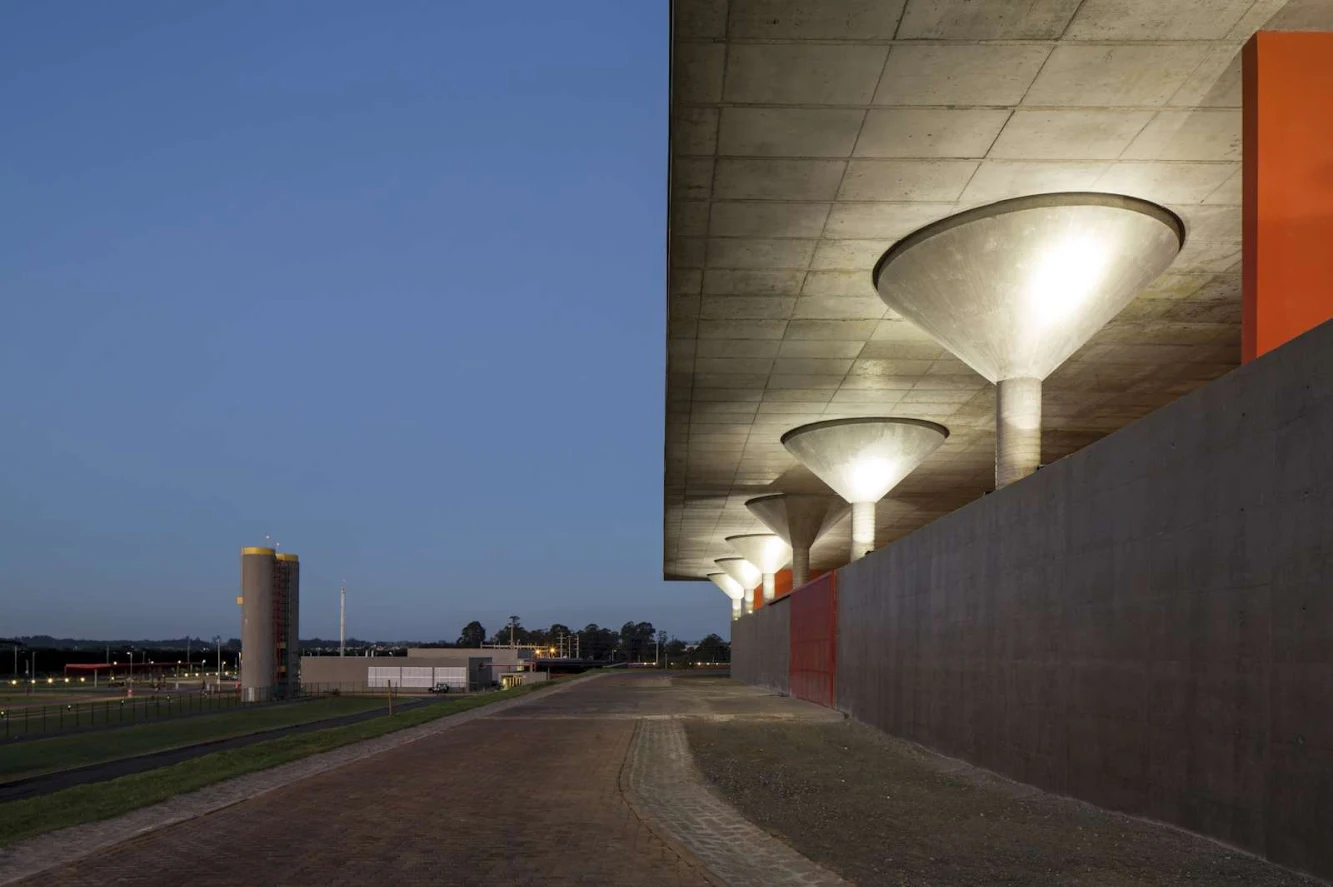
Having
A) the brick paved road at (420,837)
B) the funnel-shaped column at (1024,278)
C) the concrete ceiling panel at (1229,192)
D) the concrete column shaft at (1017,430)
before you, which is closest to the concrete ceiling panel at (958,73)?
the funnel-shaped column at (1024,278)

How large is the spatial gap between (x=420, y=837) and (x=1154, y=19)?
10179mm

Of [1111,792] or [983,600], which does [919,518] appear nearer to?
[983,600]

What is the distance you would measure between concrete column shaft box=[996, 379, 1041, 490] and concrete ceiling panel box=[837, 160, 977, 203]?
3896 millimetres

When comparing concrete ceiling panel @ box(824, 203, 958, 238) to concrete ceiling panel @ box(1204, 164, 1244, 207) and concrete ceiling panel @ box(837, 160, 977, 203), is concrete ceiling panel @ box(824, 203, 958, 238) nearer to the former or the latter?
concrete ceiling panel @ box(837, 160, 977, 203)

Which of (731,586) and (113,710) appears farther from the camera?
(731,586)

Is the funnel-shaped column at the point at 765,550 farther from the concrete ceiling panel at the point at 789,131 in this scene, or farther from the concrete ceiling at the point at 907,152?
the concrete ceiling panel at the point at 789,131

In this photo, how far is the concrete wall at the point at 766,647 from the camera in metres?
41.9

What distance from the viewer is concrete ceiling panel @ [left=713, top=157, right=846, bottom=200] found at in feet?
47.6

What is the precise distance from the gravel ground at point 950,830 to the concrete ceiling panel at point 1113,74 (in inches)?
299

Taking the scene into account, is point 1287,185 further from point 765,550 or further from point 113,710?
point 113,710

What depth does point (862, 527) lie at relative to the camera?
32.5 metres

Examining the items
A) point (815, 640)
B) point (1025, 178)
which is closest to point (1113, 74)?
point (1025, 178)

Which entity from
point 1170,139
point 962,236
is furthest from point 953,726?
point 1170,139

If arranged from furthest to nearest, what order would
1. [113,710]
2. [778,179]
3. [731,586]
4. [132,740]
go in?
[731,586] → [113,710] → [132,740] → [778,179]
